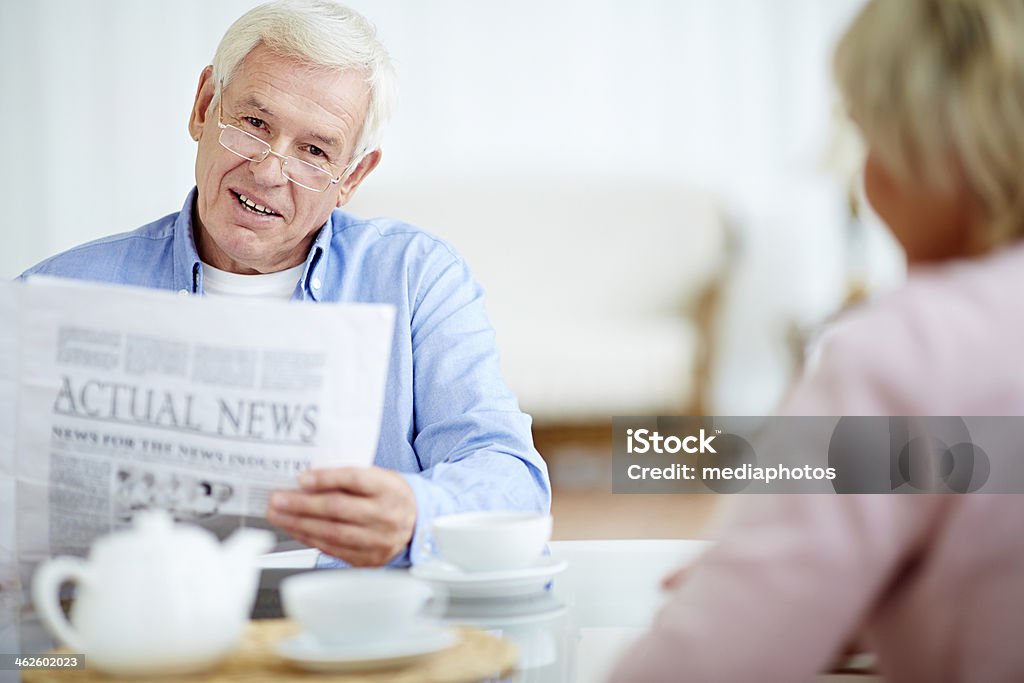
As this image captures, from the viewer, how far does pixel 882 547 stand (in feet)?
1.97

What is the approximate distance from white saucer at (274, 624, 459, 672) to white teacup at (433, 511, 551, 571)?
0.24 metres

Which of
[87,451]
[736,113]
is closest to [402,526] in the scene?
[87,451]

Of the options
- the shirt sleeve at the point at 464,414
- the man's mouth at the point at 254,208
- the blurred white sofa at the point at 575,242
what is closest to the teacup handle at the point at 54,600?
the shirt sleeve at the point at 464,414

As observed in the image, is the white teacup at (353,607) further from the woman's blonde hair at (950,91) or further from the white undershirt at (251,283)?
the white undershirt at (251,283)

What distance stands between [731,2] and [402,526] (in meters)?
4.20

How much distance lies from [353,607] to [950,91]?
1.53 feet

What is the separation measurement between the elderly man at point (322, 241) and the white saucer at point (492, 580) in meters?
0.30

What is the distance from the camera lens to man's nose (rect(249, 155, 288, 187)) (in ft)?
4.93

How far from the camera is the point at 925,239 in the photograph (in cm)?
70

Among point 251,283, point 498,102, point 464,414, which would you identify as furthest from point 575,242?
point 464,414

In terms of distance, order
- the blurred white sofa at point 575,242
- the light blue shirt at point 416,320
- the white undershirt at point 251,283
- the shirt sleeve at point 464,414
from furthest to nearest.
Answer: the blurred white sofa at point 575,242
the white undershirt at point 251,283
the light blue shirt at point 416,320
the shirt sleeve at point 464,414

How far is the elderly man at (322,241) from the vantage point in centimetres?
146

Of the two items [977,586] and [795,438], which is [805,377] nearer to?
[795,438]

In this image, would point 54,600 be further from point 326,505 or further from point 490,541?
point 490,541
